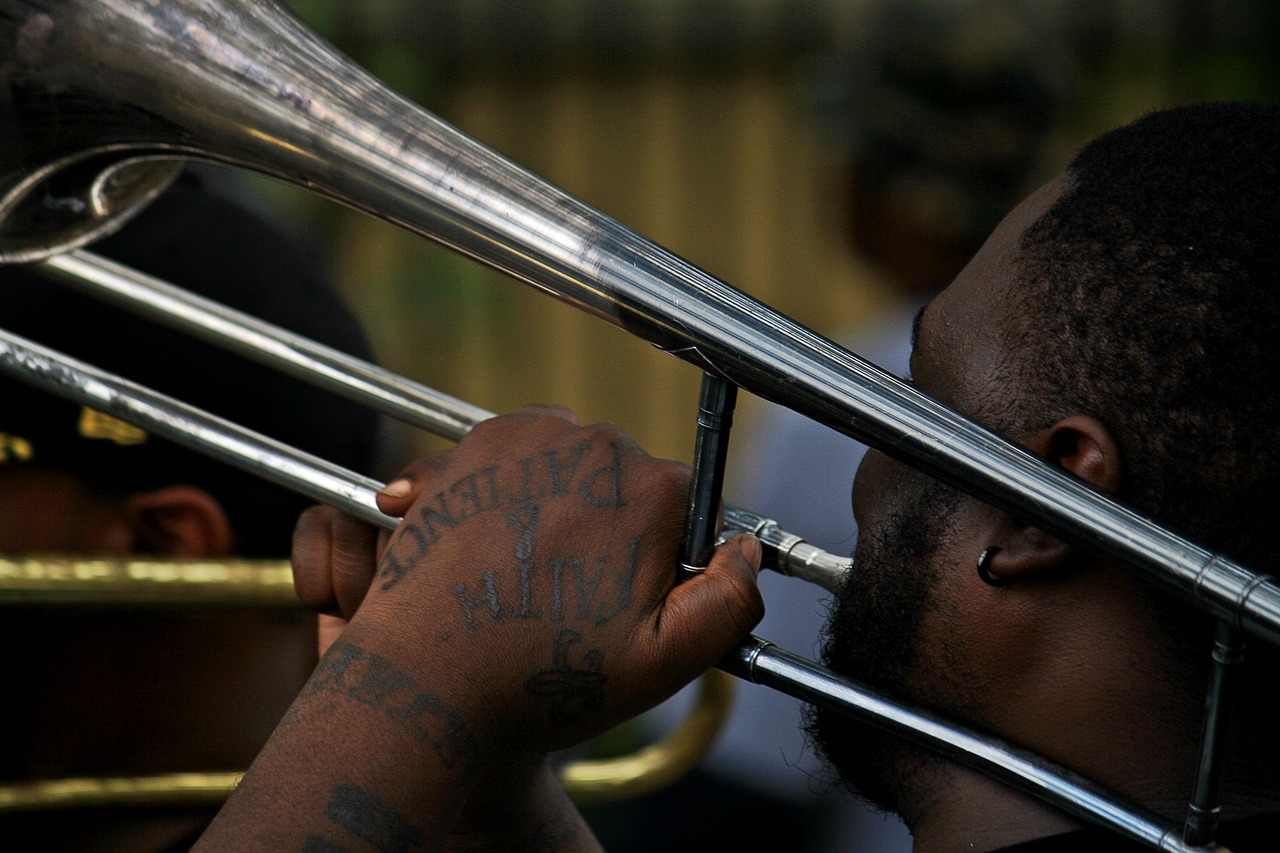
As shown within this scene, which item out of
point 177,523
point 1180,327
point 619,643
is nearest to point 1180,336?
point 1180,327

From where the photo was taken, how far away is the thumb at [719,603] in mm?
1137

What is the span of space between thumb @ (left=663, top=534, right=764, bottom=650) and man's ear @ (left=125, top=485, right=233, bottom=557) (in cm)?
112

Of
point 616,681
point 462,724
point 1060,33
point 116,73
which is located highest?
point 1060,33

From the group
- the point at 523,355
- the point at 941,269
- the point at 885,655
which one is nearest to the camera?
the point at 885,655

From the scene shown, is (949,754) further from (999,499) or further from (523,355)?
(523,355)

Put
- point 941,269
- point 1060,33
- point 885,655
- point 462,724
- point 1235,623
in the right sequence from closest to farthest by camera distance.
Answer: point 1235,623 < point 462,724 < point 885,655 < point 941,269 < point 1060,33

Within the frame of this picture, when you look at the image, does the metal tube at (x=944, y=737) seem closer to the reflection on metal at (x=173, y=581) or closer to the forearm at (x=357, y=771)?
the forearm at (x=357, y=771)

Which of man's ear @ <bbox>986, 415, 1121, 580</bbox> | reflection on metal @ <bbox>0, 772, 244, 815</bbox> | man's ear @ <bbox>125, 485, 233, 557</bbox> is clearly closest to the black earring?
man's ear @ <bbox>986, 415, 1121, 580</bbox>

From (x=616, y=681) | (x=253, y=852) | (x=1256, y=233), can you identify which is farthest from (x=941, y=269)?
(x=253, y=852)

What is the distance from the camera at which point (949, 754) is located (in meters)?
1.18

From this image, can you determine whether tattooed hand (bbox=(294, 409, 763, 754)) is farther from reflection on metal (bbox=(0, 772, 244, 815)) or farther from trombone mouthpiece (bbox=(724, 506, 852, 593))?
reflection on metal (bbox=(0, 772, 244, 815))

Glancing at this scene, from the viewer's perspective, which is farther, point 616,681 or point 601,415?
point 601,415

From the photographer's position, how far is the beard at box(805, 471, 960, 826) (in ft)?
4.08

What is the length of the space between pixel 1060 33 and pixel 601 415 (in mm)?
2108
